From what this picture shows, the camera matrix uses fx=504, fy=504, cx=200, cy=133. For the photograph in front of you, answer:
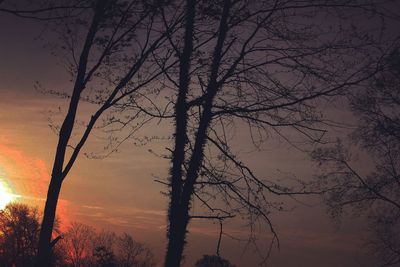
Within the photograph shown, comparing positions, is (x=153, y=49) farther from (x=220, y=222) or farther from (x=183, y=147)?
(x=220, y=222)

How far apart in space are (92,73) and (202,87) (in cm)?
306

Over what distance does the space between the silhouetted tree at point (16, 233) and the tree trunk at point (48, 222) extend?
3788cm

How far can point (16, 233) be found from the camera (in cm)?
4925

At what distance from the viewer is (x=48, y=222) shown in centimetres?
1048

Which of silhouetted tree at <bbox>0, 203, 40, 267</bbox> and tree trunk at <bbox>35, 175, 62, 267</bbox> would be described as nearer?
tree trunk at <bbox>35, 175, 62, 267</bbox>

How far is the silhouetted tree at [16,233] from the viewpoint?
157 ft

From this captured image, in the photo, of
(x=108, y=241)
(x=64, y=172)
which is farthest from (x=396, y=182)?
(x=108, y=241)

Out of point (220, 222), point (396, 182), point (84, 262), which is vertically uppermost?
point (396, 182)

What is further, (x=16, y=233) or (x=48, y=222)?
(x=16, y=233)

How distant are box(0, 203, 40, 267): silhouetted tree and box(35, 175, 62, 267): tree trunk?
37.9 metres

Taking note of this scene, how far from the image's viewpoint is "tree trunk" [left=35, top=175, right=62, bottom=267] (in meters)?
10.5

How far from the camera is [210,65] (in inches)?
415

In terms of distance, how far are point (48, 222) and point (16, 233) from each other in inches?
1663

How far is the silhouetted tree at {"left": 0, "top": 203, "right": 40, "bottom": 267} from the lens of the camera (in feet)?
157
